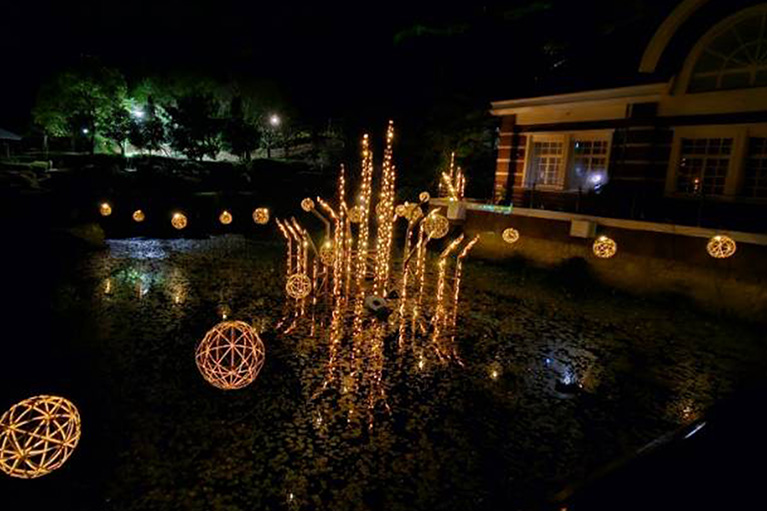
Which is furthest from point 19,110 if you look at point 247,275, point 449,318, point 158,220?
point 449,318

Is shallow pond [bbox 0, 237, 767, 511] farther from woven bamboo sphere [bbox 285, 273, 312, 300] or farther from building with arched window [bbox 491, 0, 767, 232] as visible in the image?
building with arched window [bbox 491, 0, 767, 232]

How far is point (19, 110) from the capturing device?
125 feet

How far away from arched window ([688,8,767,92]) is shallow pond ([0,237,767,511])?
256 inches

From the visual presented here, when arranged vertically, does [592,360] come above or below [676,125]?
below

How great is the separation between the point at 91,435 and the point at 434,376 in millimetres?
4492

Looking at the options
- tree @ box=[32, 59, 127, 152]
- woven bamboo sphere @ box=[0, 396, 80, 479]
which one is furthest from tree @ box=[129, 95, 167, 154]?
woven bamboo sphere @ box=[0, 396, 80, 479]

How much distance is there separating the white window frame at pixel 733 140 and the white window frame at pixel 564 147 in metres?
2.05

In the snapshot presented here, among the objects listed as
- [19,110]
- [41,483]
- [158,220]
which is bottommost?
[41,483]

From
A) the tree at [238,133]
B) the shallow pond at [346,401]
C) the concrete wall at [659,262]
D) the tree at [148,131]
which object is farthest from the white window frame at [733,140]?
the tree at [148,131]

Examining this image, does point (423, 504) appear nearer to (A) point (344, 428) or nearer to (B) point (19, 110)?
(A) point (344, 428)

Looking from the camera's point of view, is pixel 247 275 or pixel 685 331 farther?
pixel 247 275

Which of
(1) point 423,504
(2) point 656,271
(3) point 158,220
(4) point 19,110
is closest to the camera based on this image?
(1) point 423,504

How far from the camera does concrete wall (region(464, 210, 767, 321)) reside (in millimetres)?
10547

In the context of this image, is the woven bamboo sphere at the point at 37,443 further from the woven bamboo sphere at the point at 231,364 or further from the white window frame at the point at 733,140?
the white window frame at the point at 733,140
